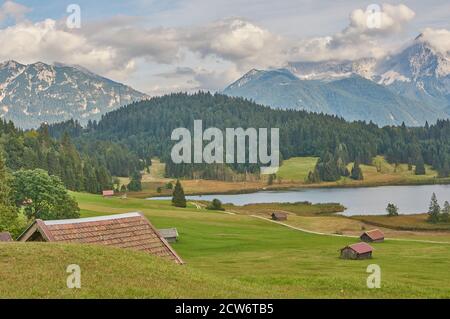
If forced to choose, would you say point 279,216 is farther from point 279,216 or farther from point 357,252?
point 357,252

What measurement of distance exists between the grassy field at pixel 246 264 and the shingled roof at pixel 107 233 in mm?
2316

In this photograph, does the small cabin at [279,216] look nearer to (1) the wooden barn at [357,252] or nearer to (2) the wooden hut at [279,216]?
(2) the wooden hut at [279,216]

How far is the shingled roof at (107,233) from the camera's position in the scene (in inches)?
1089

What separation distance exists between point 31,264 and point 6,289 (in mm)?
3350

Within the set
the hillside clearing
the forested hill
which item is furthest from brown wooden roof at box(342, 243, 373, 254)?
the forested hill

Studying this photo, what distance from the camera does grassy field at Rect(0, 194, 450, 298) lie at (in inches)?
799

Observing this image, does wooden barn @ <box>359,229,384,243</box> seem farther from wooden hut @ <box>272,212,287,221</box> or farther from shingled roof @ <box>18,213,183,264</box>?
shingled roof @ <box>18,213,183,264</box>

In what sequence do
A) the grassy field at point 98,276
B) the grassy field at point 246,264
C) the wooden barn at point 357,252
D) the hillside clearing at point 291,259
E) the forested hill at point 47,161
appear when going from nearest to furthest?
the grassy field at point 98,276, the grassy field at point 246,264, the hillside clearing at point 291,259, the wooden barn at point 357,252, the forested hill at point 47,161

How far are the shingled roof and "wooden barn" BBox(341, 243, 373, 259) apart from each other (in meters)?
42.6

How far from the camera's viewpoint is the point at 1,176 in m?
82.9

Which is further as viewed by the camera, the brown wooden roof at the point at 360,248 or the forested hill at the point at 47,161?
the forested hill at the point at 47,161

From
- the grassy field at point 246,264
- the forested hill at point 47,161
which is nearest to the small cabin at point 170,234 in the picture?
the grassy field at point 246,264
